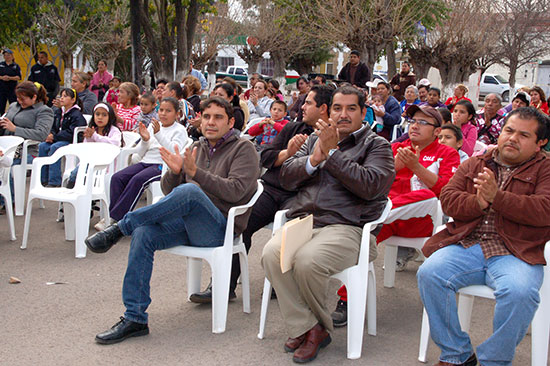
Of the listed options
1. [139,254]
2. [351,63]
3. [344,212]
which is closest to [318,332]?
[344,212]

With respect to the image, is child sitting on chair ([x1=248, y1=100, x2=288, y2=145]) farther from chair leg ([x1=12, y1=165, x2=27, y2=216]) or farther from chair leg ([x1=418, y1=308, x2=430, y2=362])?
chair leg ([x1=418, y1=308, x2=430, y2=362])

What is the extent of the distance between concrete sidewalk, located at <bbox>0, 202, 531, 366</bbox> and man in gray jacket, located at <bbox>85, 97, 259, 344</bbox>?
0.75 ft

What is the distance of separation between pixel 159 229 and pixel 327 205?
1.08 m

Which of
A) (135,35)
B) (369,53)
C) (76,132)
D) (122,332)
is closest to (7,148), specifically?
(76,132)

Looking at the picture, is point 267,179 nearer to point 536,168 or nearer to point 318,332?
A: point 318,332

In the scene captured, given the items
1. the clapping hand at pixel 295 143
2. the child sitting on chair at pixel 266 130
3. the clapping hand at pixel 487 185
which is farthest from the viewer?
the child sitting on chair at pixel 266 130

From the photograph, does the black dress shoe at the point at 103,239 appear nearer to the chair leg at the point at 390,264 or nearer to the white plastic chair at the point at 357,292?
the white plastic chair at the point at 357,292

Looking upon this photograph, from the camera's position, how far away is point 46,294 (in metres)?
4.55

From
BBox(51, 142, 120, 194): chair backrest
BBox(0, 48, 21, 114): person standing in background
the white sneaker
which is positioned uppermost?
BBox(0, 48, 21, 114): person standing in background

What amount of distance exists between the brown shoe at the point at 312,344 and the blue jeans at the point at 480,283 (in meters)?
0.65

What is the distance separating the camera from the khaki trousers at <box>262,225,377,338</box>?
3.49 m

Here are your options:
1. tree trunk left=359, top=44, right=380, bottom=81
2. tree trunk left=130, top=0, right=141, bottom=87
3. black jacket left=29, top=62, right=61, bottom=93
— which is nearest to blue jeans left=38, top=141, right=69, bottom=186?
black jacket left=29, top=62, right=61, bottom=93

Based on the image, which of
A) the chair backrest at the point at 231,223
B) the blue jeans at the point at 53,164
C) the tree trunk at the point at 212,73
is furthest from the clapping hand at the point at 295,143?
the tree trunk at the point at 212,73

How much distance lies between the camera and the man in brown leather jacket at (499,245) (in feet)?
10.3
